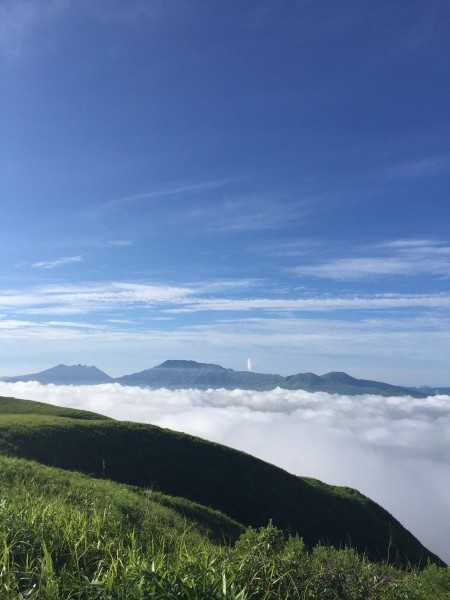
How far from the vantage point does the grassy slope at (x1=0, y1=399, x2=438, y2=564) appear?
65.2 metres

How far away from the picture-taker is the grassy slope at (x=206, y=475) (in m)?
65.2

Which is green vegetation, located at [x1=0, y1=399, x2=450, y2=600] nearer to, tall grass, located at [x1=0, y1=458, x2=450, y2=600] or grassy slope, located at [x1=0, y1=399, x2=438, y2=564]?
tall grass, located at [x1=0, y1=458, x2=450, y2=600]

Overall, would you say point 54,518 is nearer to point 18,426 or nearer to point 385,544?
point 18,426

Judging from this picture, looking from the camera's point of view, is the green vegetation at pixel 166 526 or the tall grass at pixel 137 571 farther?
the green vegetation at pixel 166 526

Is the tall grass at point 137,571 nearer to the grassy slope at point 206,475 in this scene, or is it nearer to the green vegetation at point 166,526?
the green vegetation at point 166,526

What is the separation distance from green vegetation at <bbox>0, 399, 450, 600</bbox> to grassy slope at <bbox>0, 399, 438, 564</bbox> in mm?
274

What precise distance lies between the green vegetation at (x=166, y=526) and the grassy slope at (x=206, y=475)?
0.90 ft

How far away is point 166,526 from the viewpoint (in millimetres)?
17031

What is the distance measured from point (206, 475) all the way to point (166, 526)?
61.9 meters

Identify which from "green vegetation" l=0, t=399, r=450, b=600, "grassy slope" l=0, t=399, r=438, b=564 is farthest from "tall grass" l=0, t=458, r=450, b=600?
"grassy slope" l=0, t=399, r=438, b=564

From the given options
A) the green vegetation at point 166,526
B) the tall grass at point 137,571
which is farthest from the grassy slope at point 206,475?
the tall grass at point 137,571

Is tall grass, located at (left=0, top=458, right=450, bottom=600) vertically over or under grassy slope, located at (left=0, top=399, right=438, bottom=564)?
over

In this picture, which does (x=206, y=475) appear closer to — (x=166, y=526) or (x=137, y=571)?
(x=166, y=526)

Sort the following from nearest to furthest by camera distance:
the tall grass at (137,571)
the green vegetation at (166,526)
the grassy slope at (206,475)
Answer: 1. the tall grass at (137,571)
2. the green vegetation at (166,526)
3. the grassy slope at (206,475)
